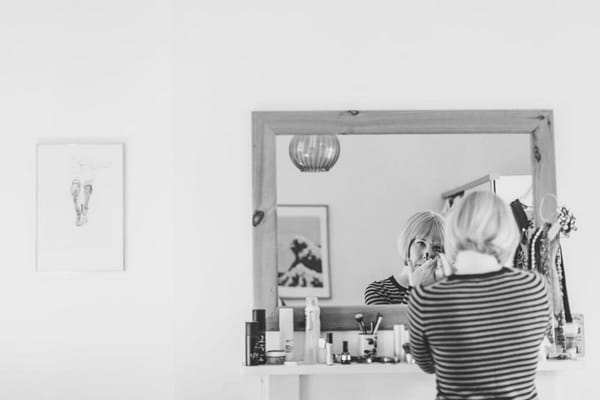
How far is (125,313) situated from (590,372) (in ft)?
5.17

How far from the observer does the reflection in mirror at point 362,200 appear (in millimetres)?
2828

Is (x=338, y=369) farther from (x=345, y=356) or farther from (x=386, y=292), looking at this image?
(x=386, y=292)

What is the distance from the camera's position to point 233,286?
2.85m

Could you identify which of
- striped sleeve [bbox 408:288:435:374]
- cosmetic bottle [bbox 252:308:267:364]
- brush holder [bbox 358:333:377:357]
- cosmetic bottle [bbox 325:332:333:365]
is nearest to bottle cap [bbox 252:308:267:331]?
cosmetic bottle [bbox 252:308:267:364]

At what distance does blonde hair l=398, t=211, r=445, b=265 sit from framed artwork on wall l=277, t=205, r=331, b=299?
258mm

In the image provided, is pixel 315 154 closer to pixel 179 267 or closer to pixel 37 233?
pixel 179 267

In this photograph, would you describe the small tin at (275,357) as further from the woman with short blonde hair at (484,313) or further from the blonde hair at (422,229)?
the woman with short blonde hair at (484,313)

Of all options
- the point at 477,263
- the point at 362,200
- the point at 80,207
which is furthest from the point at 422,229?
the point at 80,207

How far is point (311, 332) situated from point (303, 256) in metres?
0.25

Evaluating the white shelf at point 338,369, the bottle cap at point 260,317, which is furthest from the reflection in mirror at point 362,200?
the white shelf at point 338,369

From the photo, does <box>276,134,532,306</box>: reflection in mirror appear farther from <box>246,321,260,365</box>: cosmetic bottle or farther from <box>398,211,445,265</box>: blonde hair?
<box>246,321,260,365</box>: cosmetic bottle

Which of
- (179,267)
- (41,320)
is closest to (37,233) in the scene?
(41,320)

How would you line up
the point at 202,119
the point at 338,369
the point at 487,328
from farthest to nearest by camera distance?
1. the point at 202,119
2. the point at 338,369
3. the point at 487,328

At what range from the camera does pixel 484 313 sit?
2.08 metres
